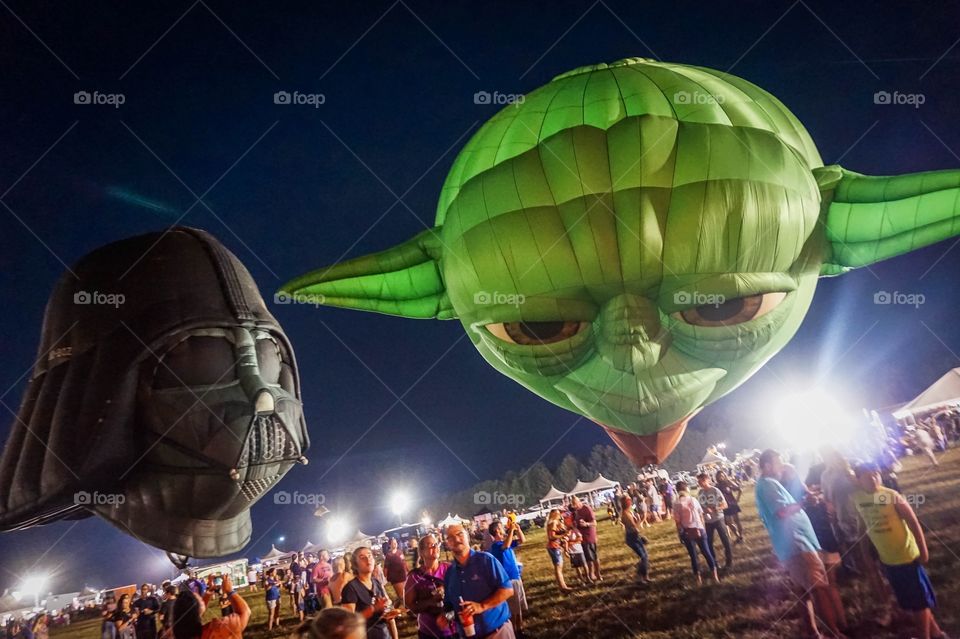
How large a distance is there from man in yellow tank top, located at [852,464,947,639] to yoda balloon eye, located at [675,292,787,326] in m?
0.97

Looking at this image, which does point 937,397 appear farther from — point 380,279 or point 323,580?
point 323,580

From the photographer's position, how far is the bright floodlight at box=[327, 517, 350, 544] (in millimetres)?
6820

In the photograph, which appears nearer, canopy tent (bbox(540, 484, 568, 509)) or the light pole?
the light pole

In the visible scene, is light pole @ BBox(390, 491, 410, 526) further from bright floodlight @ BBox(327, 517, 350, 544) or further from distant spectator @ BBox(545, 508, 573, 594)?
distant spectator @ BBox(545, 508, 573, 594)

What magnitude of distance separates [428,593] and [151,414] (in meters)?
1.52

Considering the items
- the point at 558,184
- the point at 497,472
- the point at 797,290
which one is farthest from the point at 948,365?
the point at 558,184

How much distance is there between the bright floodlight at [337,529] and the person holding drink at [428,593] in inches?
174

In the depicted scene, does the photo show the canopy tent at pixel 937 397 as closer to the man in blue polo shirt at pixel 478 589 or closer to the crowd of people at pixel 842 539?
the crowd of people at pixel 842 539

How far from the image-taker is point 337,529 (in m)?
6.96
